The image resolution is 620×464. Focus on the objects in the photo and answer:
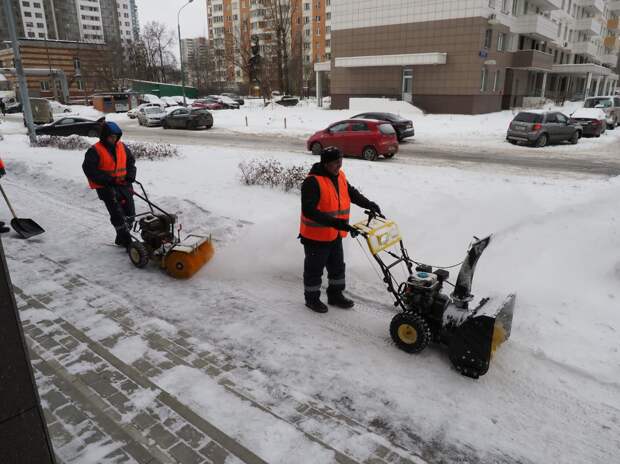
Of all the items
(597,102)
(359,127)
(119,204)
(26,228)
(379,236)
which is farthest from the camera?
(597,102)

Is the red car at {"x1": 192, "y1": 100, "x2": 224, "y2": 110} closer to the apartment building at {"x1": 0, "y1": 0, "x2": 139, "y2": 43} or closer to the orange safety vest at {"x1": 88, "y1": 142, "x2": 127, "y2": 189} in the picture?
the orange safety vest at {"x1": 88, "y1": 142, "x2": 127, "y2": 189}

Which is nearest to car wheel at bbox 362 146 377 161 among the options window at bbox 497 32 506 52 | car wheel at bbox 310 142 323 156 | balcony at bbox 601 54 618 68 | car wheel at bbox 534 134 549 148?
car wheel at bbox 310 142 323 156

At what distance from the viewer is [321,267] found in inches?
187

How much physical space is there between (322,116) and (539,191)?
79.2ft

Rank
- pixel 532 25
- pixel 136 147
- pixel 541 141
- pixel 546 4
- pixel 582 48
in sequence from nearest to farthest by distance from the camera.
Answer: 1. pixel 136 147
2. pixel 541 141
3. pixel 532 25
4. pixel 546 4
5. pixel 582 48

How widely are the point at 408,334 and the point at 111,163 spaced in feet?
14.7

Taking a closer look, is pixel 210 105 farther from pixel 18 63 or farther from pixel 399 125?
pixel 18 63

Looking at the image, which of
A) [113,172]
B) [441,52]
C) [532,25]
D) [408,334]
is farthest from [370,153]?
[532,25]

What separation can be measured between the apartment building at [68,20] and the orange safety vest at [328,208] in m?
104

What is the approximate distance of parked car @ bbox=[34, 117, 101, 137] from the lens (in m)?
22.5

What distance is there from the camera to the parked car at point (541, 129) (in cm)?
1777

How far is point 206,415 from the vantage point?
10.7 feet

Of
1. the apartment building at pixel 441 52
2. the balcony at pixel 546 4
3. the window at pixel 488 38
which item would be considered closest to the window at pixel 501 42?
the apartment building at pixel 441 52

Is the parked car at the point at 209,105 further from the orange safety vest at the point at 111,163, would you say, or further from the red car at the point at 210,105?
the orange safety vest at the point at 111,163
